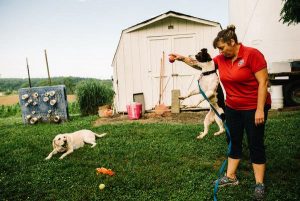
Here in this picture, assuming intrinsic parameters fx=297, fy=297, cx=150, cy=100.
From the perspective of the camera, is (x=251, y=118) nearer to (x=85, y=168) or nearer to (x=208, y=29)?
(x=85, y=168)

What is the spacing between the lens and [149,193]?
4.25m

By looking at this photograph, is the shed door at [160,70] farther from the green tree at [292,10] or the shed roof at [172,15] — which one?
the green tree at [292,10]

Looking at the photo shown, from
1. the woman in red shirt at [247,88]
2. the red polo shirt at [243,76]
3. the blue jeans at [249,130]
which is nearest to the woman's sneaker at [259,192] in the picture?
the woman in red shirt at [247,88]

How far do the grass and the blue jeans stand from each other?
599 mm

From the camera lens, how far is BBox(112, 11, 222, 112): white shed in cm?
1285

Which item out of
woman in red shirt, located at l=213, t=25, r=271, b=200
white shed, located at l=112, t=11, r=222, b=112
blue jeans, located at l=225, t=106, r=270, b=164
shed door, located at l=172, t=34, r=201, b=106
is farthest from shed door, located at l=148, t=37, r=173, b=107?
woman in red shirt, located at l=213, t=25, r=271, b=200

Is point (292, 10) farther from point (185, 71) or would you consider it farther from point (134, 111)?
point (134, 111)

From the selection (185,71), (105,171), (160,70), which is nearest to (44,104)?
A: (160,70)

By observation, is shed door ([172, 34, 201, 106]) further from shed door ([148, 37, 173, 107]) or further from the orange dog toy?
the orange dog toy

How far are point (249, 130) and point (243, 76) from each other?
699mm

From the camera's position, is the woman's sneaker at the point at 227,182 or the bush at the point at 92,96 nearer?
the woman's sneaker at the point at 227,182

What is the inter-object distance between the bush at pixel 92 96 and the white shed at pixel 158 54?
124 centimetres

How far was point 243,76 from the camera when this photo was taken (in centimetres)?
357

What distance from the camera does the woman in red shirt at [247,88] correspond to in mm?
3471
